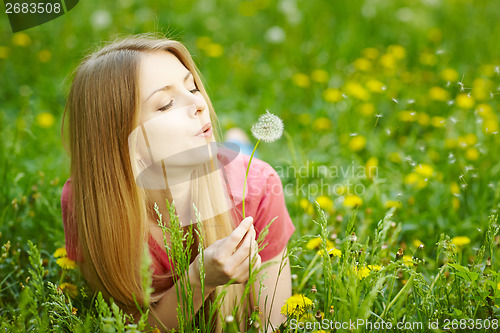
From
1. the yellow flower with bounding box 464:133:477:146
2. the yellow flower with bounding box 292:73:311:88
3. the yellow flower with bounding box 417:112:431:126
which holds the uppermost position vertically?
the yellow flower with bounding box 292:73:311:88

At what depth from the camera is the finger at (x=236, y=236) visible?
3.23 ft

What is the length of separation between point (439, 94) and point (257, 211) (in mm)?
1486

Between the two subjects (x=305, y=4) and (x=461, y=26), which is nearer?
(x=461, y=26)

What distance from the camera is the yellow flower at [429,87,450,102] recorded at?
92.3 inches

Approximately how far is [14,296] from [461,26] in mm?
3014

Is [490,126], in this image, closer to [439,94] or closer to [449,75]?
[439,94]

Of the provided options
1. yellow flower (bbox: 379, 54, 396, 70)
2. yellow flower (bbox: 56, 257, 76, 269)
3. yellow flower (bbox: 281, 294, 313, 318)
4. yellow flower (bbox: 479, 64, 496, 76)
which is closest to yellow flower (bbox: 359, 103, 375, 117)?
yellow flower (bbox: 379, 54, 396, 70)

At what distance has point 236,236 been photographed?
3.23 ft

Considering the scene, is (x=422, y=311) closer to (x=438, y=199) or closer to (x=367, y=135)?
(x=438, y=199)

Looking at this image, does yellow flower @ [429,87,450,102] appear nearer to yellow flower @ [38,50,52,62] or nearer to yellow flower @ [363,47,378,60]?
yellow flower @ [363,47,378,60]

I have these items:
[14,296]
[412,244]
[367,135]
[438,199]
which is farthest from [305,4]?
[14,296]

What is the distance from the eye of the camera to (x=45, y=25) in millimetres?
3045

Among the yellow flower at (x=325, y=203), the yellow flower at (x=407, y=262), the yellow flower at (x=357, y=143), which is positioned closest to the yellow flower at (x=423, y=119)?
the yellow flower at (x=357, y=143)

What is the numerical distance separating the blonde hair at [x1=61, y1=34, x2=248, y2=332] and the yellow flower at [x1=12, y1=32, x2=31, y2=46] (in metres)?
1.96
